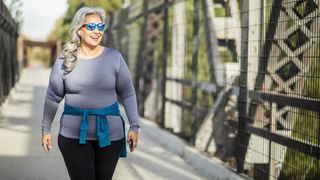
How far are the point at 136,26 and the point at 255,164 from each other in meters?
9.26

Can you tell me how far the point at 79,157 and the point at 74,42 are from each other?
0.75 meters

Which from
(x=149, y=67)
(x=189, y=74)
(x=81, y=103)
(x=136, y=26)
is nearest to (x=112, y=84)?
(x=81, y=103)

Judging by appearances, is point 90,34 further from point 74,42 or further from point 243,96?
point 243,96

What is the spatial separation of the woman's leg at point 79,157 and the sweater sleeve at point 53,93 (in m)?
0.18

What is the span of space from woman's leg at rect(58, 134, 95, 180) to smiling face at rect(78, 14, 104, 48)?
63cm

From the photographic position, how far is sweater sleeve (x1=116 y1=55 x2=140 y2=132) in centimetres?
436

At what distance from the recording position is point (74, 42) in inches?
171

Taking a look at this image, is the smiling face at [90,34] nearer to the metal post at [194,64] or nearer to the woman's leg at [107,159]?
the woman's leg at [107,159]

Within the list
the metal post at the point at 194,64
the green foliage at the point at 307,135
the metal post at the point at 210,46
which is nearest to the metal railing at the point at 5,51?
the metal post at the point at 210,46

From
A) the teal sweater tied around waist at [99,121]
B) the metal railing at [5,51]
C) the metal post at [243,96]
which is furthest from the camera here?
the metal railing at [5,51]

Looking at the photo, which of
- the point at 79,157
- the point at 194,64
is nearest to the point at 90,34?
the point at 79,157

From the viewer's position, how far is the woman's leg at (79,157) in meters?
4.27

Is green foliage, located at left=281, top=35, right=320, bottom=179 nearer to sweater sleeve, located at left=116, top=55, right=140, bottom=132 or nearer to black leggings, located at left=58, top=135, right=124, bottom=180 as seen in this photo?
sweater sleeve, located at left=116, top=55, right=140, bottom=132

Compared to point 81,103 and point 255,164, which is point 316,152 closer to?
point 255,164
